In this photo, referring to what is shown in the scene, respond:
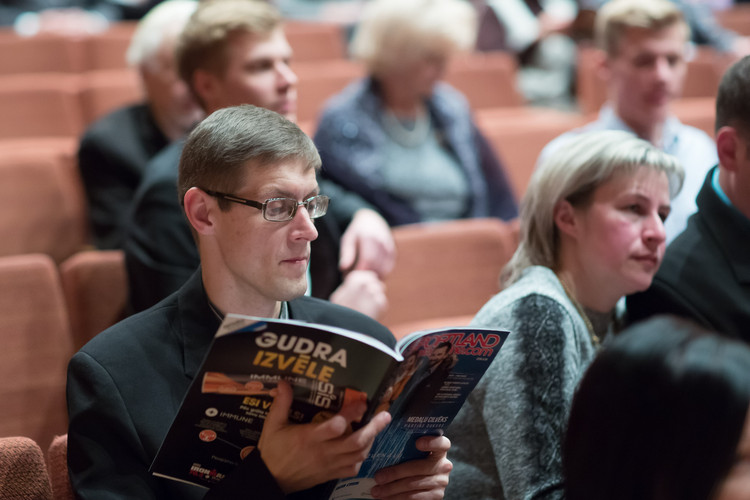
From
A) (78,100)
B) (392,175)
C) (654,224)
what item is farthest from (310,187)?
(78,100)

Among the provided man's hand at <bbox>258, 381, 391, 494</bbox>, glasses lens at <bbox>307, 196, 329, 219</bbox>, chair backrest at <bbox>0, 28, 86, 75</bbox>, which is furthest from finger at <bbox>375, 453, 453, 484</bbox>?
chair backrest at <bbox>0, 28, 86, 75</bbox>

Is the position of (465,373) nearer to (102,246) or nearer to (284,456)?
(284,456)

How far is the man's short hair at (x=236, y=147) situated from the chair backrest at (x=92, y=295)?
1048 millimetres

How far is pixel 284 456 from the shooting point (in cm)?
121

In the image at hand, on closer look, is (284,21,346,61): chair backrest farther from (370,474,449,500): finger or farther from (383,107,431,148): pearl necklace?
(370,474,449,500): finger

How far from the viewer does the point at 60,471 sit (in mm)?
1379

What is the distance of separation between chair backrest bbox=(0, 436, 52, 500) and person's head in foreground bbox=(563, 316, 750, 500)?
81 centimetres

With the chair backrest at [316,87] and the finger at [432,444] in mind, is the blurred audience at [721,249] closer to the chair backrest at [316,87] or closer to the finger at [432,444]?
the finger at [432,444]

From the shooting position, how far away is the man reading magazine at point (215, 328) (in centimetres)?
126

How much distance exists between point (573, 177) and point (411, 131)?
5.03 feet

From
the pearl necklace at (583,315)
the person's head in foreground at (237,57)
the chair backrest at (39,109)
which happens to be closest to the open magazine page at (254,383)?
the pearl necklace at (583,315)

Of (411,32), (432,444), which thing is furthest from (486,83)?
(432,444)

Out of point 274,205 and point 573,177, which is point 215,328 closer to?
point 274,205

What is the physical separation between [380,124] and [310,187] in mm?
1845
